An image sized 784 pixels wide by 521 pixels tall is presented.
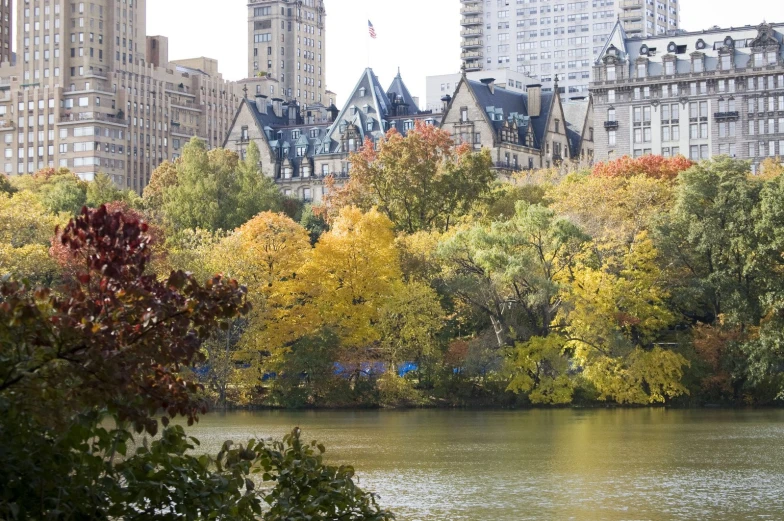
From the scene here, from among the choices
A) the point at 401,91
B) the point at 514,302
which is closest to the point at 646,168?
the point at 514,302

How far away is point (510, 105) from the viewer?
17375 centimetres

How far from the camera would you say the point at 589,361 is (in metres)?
81.3

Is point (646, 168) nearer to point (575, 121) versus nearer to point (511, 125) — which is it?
point (511, 125)

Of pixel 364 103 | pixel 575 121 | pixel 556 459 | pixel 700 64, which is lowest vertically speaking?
pixel 556 459

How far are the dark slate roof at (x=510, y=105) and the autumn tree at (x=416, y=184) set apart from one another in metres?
63.0

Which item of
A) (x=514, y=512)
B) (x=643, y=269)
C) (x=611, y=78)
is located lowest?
(x=514, y=512)

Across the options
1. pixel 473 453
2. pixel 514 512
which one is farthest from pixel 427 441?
pixel 514 512

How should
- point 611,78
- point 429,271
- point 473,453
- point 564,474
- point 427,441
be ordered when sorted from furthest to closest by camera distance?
point 611,78
point 429,271
point 427,441
point 473,453
point 564,474

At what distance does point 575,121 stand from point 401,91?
22.2m

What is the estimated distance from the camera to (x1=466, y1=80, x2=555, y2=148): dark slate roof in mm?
168875

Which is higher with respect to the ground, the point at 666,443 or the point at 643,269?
the point at 643,269

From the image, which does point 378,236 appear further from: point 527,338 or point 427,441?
point 427,441

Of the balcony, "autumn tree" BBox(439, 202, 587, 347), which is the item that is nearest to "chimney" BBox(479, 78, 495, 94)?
the balcony

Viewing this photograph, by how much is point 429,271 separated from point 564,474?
4366cm
